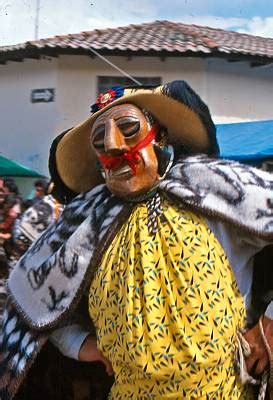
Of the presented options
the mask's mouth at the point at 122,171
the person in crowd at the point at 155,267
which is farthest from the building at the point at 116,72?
the mask's mouth at the point at 122,171

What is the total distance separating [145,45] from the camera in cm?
1288

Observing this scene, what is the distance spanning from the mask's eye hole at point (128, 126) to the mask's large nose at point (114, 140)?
1 cm

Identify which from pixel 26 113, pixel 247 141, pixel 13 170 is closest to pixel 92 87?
pixel 26 113

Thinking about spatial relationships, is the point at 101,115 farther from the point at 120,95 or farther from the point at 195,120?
the point at 195,120

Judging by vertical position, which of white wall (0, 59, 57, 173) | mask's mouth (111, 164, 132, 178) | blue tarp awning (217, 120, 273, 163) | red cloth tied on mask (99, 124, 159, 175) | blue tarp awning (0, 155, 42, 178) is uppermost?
red cloth tied on mask (99, 124, 159, 175)

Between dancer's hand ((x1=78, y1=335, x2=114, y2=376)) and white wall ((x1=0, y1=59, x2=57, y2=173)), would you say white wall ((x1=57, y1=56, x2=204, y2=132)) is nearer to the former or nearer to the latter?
white wall ((x1=0, y1=59, x2=57, y2=173))

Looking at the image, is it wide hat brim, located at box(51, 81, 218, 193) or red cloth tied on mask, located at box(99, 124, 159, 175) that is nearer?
red cloth tied on mask, located at box(99, 124, 159, 175)

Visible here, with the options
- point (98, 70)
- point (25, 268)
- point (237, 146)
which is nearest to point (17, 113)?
point (98, 70)

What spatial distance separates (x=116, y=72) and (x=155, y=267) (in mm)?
11856

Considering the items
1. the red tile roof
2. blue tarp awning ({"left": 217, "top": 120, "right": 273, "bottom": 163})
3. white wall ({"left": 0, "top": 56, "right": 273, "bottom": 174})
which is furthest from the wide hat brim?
white wall ({"left": 0, "top": 56, "right": 273, "bottom": 174})

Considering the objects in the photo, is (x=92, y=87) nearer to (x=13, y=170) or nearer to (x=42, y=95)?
(x=42, y=95)

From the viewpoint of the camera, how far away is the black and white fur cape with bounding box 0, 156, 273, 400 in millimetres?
1912

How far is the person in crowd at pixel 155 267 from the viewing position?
181 cm

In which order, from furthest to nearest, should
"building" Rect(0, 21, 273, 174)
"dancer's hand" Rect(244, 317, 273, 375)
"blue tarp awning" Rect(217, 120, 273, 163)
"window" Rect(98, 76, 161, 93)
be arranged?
1. "window" Rect(98, 76, 161, 93)
2. "building" Rect(0, 21, 273, 174)
3. "blue tarp awning" Rect(217, 120, 273, 163)
4. "dancer's hand" Rect(244, 317, 273, 375)
